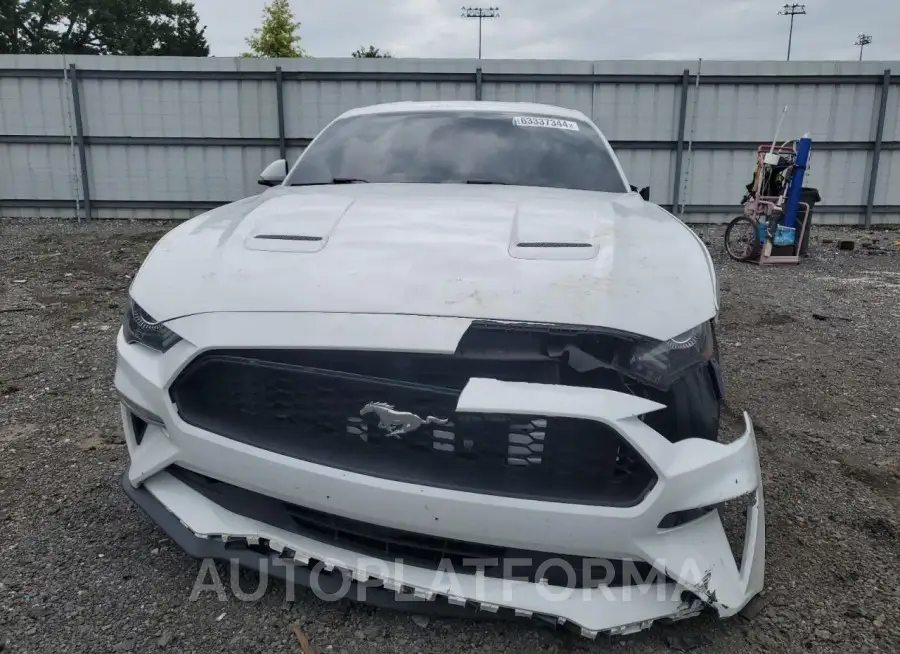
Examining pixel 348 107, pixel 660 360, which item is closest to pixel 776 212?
pixel 348 107

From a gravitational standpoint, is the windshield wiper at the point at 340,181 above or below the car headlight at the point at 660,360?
above

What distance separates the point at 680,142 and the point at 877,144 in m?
3.31

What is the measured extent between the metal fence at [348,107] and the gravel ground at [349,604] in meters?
6.95

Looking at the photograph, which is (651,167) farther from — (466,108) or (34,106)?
(34,106)

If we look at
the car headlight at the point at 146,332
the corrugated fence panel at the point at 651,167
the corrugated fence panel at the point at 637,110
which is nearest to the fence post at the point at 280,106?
the corrugated fence panel at the point at 637,110

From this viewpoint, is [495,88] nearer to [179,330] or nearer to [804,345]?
→ [804,345]

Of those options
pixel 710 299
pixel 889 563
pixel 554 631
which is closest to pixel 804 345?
pixel 889 563

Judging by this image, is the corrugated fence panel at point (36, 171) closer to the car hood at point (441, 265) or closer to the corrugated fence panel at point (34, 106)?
the corrugated fence panel at point (34, 106)

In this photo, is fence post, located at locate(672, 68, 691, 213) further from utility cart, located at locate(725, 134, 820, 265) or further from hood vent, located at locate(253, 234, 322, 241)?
hood vent, located at locate(253, 234, 322, 241)

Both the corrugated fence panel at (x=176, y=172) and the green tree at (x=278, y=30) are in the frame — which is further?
the green tree at (x=278, y=30)

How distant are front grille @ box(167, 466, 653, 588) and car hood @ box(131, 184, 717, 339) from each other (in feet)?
1.73

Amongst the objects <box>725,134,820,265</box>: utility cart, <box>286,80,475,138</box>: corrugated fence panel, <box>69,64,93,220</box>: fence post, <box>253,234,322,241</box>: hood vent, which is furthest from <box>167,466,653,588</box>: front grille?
<box>69,64,93,220</box>: fence post

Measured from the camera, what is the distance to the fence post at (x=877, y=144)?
36.1ft

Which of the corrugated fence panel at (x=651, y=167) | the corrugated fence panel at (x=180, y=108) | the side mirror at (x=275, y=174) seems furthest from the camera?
the corrugated fence panel at (x=651, y=167)
